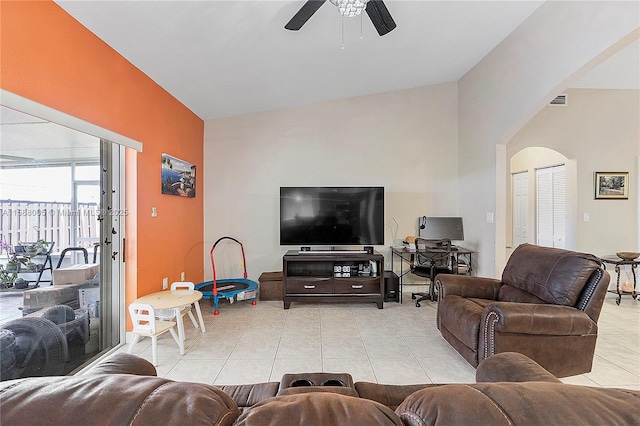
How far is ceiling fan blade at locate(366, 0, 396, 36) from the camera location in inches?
82.7

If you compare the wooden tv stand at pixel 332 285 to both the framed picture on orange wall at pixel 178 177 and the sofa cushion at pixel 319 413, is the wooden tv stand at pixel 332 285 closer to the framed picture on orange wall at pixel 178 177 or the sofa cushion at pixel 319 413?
the framed picture on orange wall at pixel 178 177

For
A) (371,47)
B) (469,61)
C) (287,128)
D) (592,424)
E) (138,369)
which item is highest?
(469,61)

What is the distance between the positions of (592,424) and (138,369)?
1.36 meters

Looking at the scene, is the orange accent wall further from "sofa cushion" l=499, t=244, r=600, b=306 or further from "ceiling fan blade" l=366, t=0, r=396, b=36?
"sofa cushion" l=499, t=244, r=600, b=306

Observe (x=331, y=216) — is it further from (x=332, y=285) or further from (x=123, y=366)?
(x=123, y=366)

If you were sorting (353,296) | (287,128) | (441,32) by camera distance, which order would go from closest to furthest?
1. (441,32)
2. (353,296)
3. (287,128)

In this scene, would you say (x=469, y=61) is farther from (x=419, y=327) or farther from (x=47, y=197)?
(x=47, y=197)

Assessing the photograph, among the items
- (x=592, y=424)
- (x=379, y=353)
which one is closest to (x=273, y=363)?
(x=379, y=353)

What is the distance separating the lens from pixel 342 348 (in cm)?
290

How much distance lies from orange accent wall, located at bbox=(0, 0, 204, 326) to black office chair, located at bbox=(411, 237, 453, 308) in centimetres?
327

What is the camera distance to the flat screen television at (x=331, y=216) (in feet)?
14.3

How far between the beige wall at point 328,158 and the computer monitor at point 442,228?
23cm

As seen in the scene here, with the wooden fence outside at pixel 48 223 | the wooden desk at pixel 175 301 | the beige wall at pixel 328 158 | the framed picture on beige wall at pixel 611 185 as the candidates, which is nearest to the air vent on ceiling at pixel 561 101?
the framed picture on beige wall at pixel 611 185

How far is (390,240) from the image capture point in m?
4.84
